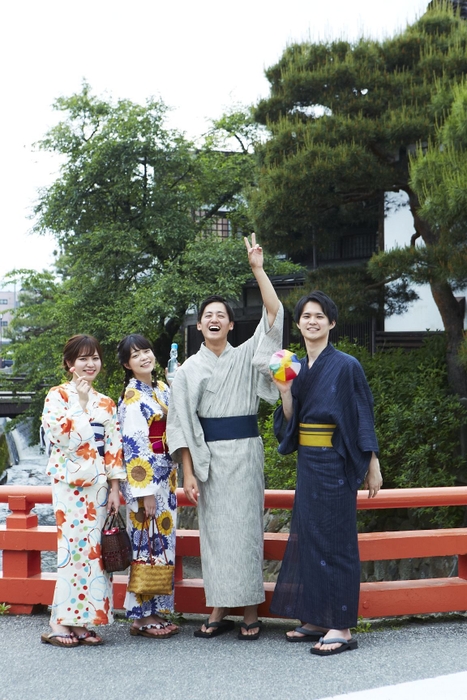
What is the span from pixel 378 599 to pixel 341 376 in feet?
4.15

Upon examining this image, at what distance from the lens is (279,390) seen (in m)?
3.79

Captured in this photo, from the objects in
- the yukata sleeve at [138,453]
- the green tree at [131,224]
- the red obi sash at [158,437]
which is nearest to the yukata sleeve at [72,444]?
the yukata sleeve at [138,453]

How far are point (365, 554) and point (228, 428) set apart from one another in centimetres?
104

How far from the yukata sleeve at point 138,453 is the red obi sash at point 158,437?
3 centimetres

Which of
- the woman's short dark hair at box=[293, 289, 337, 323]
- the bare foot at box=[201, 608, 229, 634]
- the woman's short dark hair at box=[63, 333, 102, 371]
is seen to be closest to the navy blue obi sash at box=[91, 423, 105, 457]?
the woman's short dark hair at box=[63, 333, 102, 371]

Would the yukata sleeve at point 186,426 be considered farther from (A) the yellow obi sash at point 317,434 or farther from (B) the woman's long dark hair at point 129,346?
(A) the yellow obi sash at point 317,434

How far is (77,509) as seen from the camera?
12.5ft

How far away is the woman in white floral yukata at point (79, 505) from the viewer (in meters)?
3.75

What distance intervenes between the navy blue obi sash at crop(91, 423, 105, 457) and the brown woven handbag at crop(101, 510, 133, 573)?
0.37 metres

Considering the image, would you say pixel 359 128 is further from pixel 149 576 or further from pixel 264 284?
pixel 149 576

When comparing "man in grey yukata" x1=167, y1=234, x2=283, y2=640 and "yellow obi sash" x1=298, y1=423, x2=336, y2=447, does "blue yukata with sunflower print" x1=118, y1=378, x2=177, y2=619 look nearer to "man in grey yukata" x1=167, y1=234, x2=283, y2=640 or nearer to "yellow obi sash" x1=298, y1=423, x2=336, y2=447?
"man in grey yukata" x1=167, y1=234, x2=283, y2=640

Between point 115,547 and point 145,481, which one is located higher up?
point 145,481

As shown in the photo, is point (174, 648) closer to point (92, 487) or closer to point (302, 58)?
point (92, 487)

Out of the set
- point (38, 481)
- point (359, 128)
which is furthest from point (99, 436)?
point (38, 481)
